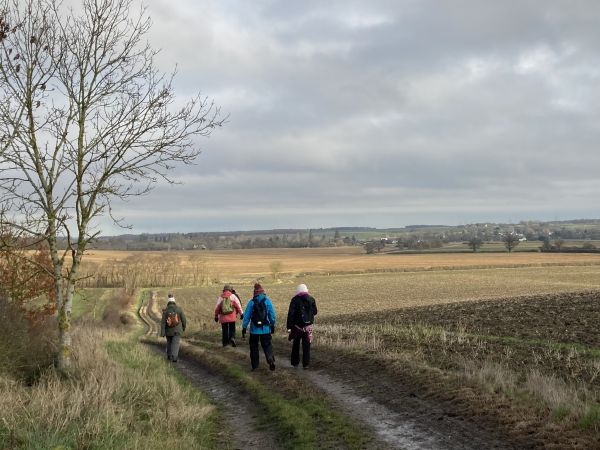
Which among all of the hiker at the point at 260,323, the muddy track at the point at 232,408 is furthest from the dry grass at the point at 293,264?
the hiker at the point at 260,323

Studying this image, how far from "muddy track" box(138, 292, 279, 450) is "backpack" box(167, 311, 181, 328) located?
3.42 feet

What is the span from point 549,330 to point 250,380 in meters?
11.2

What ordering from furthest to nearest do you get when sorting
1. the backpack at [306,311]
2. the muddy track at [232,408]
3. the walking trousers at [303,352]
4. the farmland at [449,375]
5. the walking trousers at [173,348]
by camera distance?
the walking trousers at [173,348]
the backpack at [306,311]
the walking trousers at [303,352]
the muddy track at [232,408]
the farmland at [449,375]

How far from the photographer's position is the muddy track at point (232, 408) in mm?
7449

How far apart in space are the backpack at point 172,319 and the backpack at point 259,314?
4.40 m

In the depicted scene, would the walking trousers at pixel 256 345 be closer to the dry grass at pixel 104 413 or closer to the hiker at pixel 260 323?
the hiker at pixel 260 323

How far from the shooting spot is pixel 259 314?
12117mm

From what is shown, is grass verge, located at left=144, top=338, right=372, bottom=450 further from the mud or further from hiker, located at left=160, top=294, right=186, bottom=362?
hiker, located at left=160, top=294, right=186, bottom=362

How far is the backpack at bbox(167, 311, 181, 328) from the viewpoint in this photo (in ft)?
51.4

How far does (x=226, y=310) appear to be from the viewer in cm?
1670

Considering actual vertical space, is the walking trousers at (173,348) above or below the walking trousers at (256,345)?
below

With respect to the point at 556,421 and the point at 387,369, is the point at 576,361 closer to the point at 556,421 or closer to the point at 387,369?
the point at 387,369

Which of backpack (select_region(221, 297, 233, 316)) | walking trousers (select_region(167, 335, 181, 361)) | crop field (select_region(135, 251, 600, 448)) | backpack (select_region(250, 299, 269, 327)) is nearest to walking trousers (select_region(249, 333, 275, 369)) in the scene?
backpack (select_region(250, 299, 269, 327))

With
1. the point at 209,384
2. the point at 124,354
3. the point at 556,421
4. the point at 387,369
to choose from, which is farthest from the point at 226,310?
the point at 556,421
